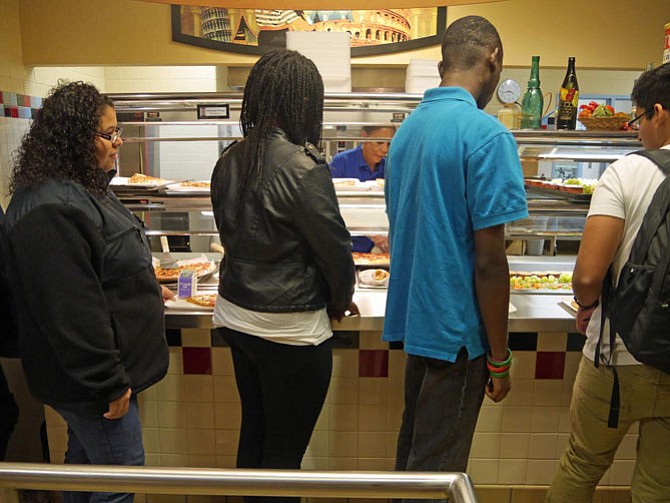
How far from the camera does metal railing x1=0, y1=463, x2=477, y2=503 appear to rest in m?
0.76

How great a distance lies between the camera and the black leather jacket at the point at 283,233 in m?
1.78

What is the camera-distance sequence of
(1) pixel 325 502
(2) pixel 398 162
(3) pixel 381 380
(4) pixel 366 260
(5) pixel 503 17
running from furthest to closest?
(5) pixel 503 17 → (4) pixel 366 260 → (1) pixel 325 502 → (3) pixel 381 380 → (2) pixel 398 162

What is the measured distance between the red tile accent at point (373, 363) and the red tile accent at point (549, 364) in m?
0.64

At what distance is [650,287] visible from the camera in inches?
67.4

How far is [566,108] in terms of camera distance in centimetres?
281

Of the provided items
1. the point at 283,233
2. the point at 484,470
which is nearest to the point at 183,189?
the point at 283,233

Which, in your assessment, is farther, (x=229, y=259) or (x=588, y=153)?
(x=588, y=153)

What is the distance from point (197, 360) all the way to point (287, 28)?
7.61 ft

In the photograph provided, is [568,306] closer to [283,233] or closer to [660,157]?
[660,157]

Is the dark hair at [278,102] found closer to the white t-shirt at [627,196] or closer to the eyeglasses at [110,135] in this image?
the eyeglasses at [110,135]

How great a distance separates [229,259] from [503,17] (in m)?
2.64

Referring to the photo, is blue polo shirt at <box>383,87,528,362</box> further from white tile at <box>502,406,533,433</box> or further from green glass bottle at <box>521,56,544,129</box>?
green glass bottle at <box>521,56,544,129</box>

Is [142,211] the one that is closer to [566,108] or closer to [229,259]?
[229,259]

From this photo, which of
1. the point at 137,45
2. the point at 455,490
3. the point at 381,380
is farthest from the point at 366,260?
the point at 455,490
